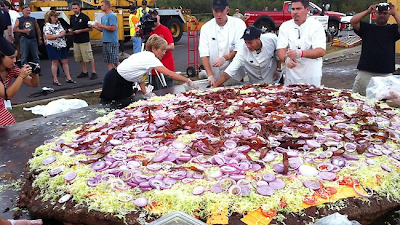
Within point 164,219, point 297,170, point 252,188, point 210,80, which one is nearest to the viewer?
point 164,219

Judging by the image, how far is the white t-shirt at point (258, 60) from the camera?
16.7 feet

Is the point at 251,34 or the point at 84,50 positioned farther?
the point at 84,50

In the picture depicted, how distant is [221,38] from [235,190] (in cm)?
360

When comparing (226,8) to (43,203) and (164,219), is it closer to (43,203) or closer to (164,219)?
(43,203)

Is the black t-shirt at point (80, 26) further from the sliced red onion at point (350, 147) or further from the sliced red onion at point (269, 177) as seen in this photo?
the sliced red onion at point (269, 177)

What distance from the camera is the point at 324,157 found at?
268cm

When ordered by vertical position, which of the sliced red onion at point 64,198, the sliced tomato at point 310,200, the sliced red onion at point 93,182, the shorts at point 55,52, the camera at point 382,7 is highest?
the camera at point 382,7

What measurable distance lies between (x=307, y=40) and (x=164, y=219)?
145 inches

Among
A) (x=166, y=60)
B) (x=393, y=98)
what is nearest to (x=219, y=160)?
(x=393, y=98)

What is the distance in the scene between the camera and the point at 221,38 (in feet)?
18.1

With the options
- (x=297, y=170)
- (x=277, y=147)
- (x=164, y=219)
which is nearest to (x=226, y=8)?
(x=277, y=147)

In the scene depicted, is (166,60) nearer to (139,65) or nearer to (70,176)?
(139,65)

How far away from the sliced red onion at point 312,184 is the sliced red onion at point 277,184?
137 millimetres

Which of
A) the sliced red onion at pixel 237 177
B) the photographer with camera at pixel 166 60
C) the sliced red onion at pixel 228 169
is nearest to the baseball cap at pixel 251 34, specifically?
the photographer with camera at pixel 166 60
